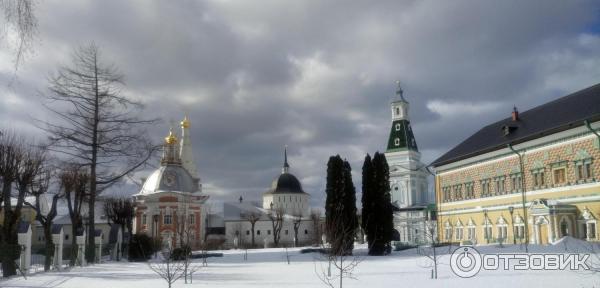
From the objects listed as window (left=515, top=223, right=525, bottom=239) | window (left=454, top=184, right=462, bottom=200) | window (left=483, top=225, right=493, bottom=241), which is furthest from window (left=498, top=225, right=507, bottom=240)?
window (left=454, top=184, right=462, bottom=200)

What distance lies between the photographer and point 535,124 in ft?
103

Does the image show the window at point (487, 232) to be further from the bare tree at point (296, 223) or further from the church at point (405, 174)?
the bare tree at point (296, 223)

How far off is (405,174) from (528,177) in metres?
35.1

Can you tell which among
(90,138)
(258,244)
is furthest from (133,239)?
(258,244)

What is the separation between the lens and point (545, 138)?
94.9ft

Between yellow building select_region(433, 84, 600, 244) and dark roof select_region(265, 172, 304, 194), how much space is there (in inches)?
2051

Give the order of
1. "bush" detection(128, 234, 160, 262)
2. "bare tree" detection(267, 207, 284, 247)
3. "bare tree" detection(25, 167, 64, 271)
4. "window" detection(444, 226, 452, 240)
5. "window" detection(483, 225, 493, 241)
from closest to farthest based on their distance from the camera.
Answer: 1. "bare tree" detection(25, 167, 64, 271)
2. "window" detection(483, 225, 493, 241)
3. "bush" detection(128, 234, 160, 262)
4. "window" detection(444, 226, 452, 240)
5. "bare tree" detection(267, 207, 284, 247)

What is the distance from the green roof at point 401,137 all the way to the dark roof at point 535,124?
87.2 feet

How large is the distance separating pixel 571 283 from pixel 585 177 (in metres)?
15.0

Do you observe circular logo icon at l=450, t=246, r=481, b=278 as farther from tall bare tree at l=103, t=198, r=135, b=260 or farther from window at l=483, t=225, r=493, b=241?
tall bare tree at l=103, t=198, r=135, b=260

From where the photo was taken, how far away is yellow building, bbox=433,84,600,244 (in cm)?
2636

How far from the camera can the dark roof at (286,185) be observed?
9200cm

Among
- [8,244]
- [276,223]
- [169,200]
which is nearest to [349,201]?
[8,244]

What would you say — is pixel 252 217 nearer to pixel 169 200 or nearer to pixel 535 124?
pixel 169 200
